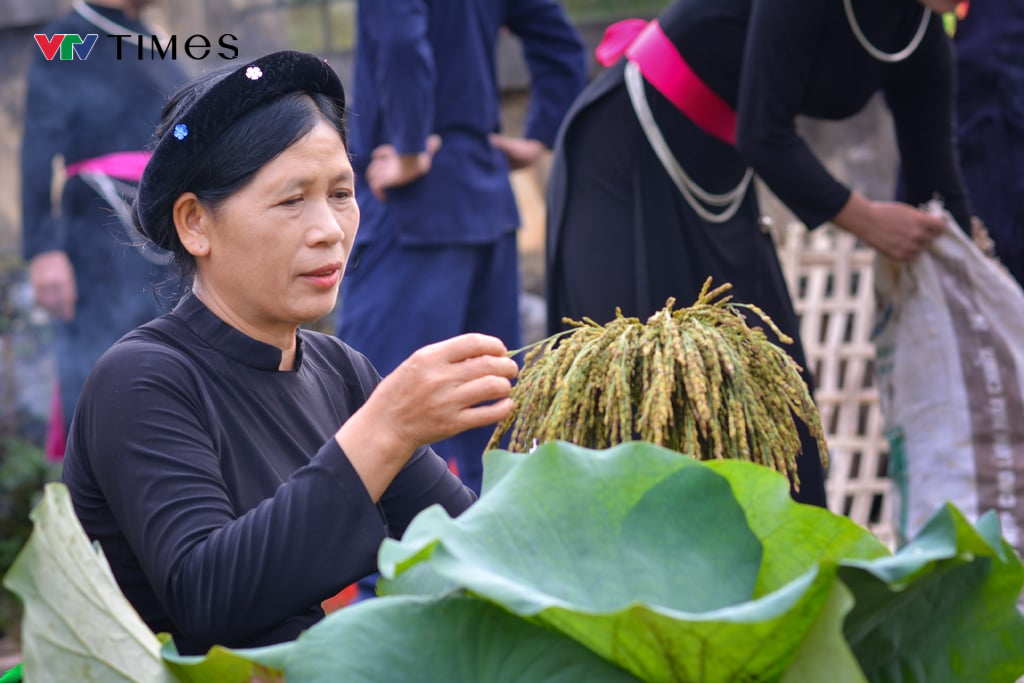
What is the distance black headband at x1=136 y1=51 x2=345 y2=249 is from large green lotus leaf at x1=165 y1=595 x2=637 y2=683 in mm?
785

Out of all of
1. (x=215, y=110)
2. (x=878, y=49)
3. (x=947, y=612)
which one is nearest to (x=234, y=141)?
(x=215, y=110)

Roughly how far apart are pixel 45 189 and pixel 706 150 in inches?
98.9

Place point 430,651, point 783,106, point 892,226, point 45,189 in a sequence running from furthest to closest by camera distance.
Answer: point 45,189
point 892,226
point 783,106
point 430,651

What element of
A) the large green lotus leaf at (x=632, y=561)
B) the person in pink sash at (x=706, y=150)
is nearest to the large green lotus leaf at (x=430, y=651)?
the large green lotus leaf at (x=632, y=561)

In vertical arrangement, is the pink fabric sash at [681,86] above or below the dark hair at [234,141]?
above

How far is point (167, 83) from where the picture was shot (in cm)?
439

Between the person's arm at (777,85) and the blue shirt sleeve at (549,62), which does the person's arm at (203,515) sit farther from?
the blue shirt sleeve at (549,62)

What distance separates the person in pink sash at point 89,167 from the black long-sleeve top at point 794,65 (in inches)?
81.0

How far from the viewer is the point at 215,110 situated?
1569mm

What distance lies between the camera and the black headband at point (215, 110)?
157cm

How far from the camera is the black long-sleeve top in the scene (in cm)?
264

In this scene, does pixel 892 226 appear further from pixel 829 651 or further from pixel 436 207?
pixel 829 651

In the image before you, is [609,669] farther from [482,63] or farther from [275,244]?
[482,63]

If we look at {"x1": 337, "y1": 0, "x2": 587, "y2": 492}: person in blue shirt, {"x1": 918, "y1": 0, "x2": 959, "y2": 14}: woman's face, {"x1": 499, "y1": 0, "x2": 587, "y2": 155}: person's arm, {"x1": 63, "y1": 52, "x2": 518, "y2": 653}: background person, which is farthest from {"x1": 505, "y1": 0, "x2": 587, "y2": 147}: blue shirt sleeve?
{"x1": 63, "y1": 52, "x2": 518, "y2": 653}: background person
